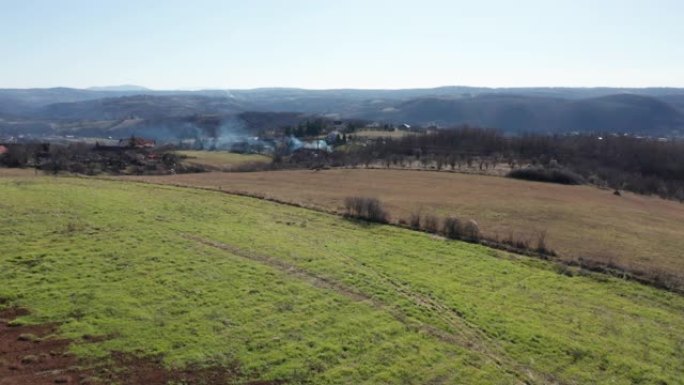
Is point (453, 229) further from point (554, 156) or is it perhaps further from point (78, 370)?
point (554, 156)

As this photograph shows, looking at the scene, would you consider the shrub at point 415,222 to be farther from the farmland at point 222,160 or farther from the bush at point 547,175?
the farmland at point 222,160

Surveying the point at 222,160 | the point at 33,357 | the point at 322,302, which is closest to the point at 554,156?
the point at 222,160

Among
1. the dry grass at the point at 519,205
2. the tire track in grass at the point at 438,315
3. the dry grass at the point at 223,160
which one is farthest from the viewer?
the dry grass at the point at 223,160

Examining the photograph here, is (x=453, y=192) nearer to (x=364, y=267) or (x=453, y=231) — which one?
(x=453, y=231)

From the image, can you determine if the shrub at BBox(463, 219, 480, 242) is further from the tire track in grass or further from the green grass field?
the tire track in grass

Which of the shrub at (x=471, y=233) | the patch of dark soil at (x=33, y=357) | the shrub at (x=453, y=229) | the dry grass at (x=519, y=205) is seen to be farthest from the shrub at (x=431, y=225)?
the patch of dark soil at (x=33, y=357)
